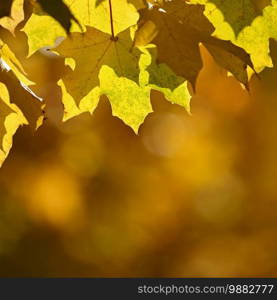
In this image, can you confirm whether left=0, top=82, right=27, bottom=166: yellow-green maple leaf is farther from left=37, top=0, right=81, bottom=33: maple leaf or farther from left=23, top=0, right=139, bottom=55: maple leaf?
left=37, top=0, right=81, bottom=33: maple leaf

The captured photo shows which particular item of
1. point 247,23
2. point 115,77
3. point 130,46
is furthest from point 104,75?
point 247,23

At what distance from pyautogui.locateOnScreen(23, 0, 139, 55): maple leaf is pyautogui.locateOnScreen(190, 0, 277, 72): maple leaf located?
284 mm

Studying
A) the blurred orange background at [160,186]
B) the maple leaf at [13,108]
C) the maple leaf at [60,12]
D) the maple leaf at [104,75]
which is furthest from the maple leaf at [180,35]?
the blurred orange background at [160,186]

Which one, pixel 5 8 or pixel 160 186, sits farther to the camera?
pixel 160 186

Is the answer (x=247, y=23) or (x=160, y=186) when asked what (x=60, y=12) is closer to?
(x=247, y=23)

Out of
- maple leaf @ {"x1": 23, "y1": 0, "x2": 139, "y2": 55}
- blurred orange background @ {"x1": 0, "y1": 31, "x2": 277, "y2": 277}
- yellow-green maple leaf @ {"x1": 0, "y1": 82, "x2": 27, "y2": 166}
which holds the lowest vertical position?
blurred orange background @ {"x1": 0, "y1": 31, "x2": 277, "y2": 277}

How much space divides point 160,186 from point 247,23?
13.2m

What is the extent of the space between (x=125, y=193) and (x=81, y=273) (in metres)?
2.24

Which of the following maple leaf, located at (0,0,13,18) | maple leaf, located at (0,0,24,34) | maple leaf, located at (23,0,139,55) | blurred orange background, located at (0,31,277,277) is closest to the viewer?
maple leaf, located at (0,0,13,18)

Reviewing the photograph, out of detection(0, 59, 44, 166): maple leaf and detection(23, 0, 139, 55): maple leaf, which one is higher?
detection(23, 0, 139, 55): maple leaf

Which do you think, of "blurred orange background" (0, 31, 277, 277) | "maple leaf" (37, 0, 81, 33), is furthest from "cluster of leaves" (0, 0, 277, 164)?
"blurred orange background" (0, 31, 277, 277)

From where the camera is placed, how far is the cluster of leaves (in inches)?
85.9

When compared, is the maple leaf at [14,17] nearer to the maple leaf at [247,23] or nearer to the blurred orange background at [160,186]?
the maple leaf at [247,23]

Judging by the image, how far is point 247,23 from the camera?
7.36 feet
